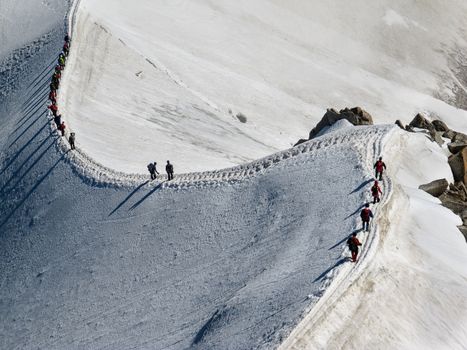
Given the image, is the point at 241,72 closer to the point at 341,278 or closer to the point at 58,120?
the point at 58,120

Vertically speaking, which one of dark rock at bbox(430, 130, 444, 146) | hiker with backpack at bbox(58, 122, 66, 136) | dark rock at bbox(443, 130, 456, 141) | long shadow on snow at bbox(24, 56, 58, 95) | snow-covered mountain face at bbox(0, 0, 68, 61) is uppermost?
dark rock at bbox(430, 130, 444, 146)

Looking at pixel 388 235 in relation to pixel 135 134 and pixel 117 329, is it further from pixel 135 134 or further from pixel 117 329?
A: pixel 135 134

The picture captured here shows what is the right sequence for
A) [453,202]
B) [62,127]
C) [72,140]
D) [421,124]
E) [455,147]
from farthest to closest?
[421,124], [455,147], [62,127], [72,140], [453,202]

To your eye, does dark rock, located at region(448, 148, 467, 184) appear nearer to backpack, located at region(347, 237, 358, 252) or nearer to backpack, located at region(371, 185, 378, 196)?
backpack, located at region(371, 185, 378, 196)

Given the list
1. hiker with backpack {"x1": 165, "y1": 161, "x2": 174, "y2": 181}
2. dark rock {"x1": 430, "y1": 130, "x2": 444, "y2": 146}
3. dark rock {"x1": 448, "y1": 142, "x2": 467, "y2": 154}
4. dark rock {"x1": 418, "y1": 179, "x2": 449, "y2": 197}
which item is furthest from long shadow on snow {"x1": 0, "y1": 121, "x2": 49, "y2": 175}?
dark rock {"x1": 448, "y1": 142, "x2": 467, "y2": 154}

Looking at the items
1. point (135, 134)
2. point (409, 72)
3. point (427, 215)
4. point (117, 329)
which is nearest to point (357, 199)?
point (427, 215)

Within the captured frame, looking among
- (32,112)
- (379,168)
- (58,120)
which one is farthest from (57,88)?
(379,168)

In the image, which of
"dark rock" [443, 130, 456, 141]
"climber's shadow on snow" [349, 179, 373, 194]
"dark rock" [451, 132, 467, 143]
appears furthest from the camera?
"dark rock" [443, 130, 456, 141]

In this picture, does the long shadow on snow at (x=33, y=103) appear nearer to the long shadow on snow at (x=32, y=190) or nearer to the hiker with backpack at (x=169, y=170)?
the long shadow on snow at (x=32, y=190)
